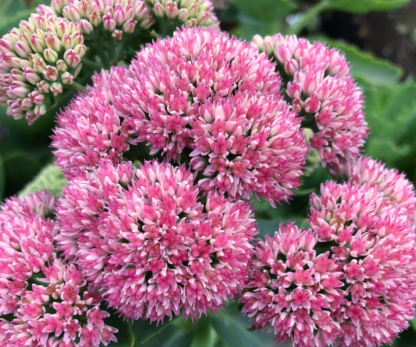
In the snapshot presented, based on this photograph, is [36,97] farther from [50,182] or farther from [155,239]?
[50,182]

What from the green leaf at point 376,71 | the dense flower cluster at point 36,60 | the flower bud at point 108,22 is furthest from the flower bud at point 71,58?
the green leaf at point 376,71

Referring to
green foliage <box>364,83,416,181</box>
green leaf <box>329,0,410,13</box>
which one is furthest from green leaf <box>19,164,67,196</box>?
green leaf <box>329,0,410,13</box>

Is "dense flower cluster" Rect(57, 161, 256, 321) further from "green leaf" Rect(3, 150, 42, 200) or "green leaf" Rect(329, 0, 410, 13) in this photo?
"green leaf" Rect(329, 0, 410, 13)

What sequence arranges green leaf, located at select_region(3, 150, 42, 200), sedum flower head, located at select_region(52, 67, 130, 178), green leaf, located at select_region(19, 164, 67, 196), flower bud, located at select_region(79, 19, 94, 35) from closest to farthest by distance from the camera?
sedum flower head, located at select_region(52, 67, 130, 178), flower bud, located at select_region(79, 19, 94, 35), green leaf, located at select_region(19, 164, 67, 196), green leaf, located at select_region(3, 150, 42, 200)

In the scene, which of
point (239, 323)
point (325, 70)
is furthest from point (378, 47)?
point (239, 323)

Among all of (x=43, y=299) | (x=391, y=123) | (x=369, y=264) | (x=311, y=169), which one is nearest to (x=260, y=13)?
(x=391, y=123)
